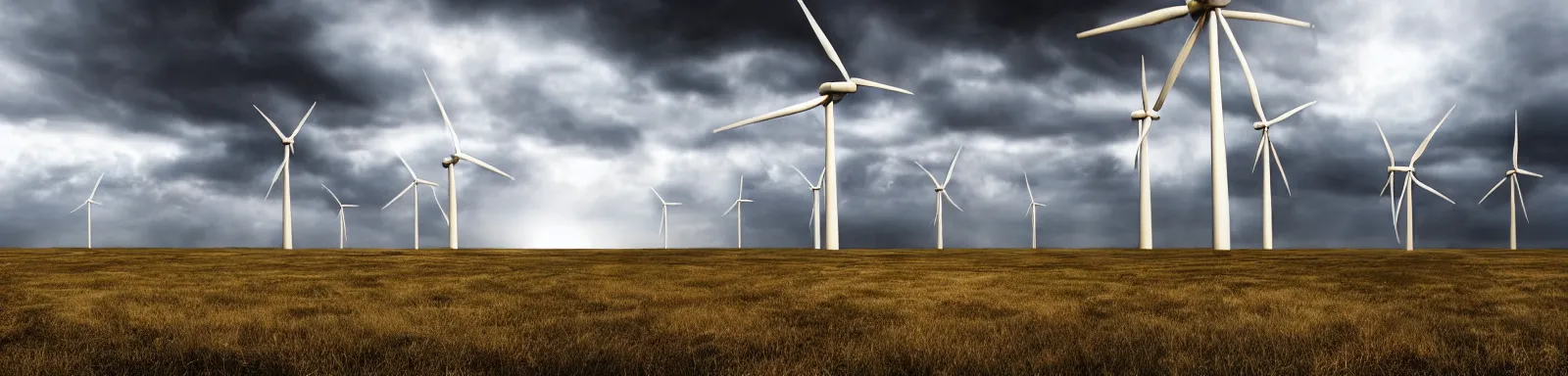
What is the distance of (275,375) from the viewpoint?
10016mm

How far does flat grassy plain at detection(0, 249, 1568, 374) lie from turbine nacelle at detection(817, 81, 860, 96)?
61.8m

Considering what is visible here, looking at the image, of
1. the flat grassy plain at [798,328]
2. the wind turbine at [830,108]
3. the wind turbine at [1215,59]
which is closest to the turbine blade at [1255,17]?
the wind turbine at [1215,59]

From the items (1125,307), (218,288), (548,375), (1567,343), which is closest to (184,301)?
(218,288)

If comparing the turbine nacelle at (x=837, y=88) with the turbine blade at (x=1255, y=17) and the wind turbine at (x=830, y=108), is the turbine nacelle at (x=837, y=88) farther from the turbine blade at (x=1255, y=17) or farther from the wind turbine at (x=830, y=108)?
the turbine blade at (x=1255, y=17)

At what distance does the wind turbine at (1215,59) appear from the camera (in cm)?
6275

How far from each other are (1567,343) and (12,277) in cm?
4443

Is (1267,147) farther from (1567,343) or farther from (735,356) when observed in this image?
(735,356)

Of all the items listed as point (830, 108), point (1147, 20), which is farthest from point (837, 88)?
point (1147, 20)

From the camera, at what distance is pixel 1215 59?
6531 centimetres

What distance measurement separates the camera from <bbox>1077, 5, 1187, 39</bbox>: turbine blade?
63.2 meters

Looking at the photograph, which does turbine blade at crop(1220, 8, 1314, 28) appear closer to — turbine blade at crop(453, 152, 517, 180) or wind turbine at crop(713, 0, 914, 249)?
wind turbine at crop(713, 0, 914, 249)

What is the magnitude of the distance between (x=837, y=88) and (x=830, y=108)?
7.04ft

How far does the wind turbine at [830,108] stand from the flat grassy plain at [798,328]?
180 feet

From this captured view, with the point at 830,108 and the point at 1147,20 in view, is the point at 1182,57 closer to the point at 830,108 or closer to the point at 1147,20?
the point at 1147,20
